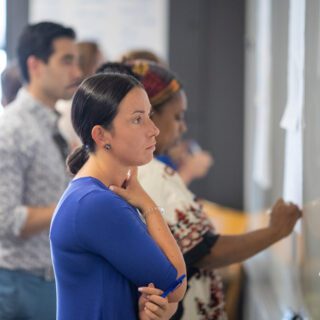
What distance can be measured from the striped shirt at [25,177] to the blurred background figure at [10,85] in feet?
1.55

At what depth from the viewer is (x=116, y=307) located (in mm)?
1368

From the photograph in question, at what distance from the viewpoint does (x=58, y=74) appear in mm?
2430

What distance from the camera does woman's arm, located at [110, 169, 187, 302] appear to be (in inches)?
54.6

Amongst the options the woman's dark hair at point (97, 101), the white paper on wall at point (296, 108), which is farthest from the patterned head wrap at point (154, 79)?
the woman's dark hair at point (97, 101)

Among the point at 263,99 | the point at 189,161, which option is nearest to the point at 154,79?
the point at 263,99

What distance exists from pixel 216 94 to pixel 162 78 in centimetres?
296

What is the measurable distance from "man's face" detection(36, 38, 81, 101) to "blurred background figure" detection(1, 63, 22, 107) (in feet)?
1.29

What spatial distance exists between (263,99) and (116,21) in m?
1.87

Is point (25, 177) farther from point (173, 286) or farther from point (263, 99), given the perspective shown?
point (263, 99)

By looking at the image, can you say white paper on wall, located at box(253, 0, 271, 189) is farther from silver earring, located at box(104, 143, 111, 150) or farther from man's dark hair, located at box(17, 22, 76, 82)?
silver earring, located at box(104, 143, 111, 150)

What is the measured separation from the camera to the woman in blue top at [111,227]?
133 centimetres

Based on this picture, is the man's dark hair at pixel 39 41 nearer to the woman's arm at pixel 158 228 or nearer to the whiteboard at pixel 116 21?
the woman's arm at pixel 158 228

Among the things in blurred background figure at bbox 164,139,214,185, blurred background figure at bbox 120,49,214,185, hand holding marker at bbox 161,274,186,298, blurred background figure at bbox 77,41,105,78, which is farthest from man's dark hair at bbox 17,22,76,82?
blurred background figure at bbox 164,139,214,185

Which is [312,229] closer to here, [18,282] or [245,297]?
[18,282]
